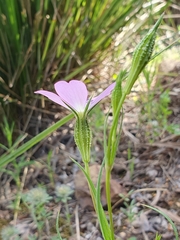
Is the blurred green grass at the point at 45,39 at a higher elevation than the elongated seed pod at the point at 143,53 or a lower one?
higher

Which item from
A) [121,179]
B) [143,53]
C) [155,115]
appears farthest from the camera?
[155,115]

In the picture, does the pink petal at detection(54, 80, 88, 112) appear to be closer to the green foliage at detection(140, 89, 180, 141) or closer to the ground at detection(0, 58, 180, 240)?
the ground at detection(0, 58, 180, 240)

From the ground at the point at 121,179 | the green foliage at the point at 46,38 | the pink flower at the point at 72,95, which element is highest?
the green foliage at the point at 46,38

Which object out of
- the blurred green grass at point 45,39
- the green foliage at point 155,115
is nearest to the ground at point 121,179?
the green foliage at point 155,115

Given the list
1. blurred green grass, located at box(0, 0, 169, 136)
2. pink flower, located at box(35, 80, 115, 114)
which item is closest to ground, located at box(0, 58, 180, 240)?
blurred green grass, located at box(0, 0, 169, 136)

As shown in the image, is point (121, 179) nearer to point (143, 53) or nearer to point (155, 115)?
point (155, 115)

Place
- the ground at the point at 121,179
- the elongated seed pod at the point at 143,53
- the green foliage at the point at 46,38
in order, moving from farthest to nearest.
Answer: the green foliage at the point at 46,38 → the ground at the point at 121,179 → the elongated seed pod at the point at 143,53

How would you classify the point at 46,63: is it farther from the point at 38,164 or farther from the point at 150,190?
the point at 150,190

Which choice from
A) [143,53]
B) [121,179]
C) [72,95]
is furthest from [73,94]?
[121,179]

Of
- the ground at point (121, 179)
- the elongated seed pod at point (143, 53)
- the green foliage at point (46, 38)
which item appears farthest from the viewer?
the green foliage at point (46, 38)

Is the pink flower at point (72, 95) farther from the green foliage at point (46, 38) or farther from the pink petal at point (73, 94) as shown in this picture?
the green foliage at point (46, 38)
